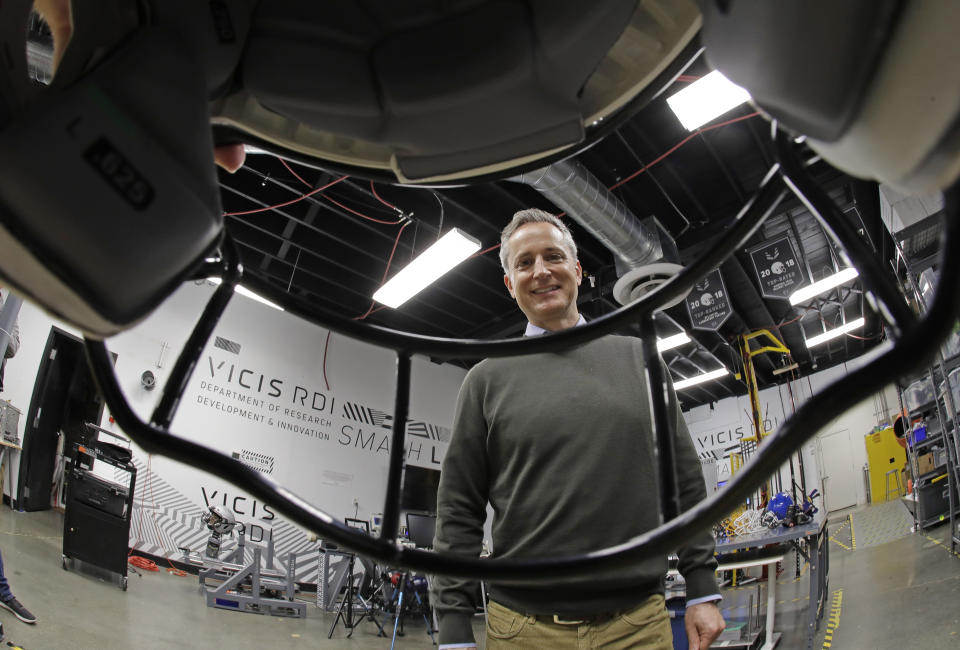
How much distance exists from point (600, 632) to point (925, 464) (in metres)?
6.73

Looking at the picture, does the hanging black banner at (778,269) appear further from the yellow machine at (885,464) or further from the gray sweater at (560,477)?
the gray sweater at (560,477)

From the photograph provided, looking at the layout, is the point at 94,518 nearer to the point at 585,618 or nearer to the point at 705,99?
the point at 585,618

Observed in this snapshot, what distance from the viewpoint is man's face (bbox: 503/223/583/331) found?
4.22 feet

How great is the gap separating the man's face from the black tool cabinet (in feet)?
13.4

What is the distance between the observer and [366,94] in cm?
43

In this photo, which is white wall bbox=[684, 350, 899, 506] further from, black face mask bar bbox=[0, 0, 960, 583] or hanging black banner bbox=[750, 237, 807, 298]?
black face mask bar bbox=[0, 0, 960, 583]

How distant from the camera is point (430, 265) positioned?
18.3ft

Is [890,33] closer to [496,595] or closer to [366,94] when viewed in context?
[366,94]

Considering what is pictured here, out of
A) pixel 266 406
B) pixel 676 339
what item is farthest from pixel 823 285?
pixel 266 406

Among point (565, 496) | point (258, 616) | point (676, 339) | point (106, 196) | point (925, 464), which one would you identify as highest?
point (676, 339)

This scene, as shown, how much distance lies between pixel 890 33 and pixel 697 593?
109 cm

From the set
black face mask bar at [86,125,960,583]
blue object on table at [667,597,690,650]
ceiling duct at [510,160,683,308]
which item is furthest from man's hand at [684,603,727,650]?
ceiling duct at [510,160,683,308]

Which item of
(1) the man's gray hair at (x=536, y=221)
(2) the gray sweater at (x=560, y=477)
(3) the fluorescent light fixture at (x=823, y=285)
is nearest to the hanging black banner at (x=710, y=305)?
(3) the fluorescent light fixture at (x=823, y=285)

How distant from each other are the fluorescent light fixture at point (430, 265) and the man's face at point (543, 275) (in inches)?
145
